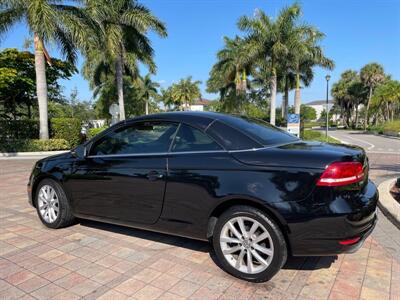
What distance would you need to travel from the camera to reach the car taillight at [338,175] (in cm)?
264

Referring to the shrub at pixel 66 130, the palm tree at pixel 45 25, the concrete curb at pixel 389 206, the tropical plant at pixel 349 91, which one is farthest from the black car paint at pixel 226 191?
the tropical plant at pixel 349 91

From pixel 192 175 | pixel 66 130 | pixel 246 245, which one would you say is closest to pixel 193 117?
pixel 192 175

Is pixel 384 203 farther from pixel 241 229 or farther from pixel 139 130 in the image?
pixel 139 130

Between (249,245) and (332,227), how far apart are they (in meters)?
0.75

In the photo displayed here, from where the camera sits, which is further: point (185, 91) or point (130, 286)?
point (185, 91)

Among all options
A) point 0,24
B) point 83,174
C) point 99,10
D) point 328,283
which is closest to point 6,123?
point 0,24

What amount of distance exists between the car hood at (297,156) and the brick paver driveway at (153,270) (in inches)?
43.6

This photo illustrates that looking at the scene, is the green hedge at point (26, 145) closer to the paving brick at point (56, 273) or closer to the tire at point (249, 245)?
the paving brick at point (56, 273)

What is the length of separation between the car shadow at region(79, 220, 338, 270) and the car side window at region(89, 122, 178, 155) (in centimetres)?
114

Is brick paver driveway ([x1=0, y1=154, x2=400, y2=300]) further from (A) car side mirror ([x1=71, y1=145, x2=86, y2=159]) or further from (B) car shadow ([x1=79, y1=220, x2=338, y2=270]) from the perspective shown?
(A) car side mirror ([x1=71, y1=145, x2=86, y2=159])

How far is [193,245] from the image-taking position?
388 centimetres

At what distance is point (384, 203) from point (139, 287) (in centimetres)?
418

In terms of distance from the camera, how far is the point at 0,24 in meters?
16.0

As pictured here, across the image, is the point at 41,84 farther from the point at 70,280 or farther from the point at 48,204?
the point at 70,280
